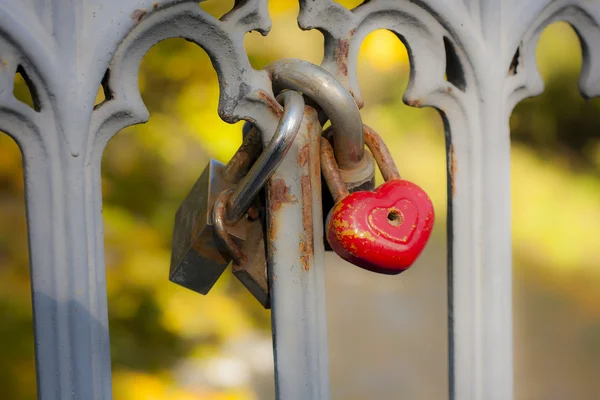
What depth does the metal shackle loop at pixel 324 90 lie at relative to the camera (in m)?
0.50

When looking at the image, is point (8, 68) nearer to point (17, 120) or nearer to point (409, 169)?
point (17, 120)

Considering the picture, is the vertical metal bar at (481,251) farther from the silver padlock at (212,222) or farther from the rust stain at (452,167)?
the silver padlock at (212,222)

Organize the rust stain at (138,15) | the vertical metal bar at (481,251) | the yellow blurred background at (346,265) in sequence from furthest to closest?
the yellow blurred background at (346,265) → the vertical metal bar at (481,251) → the rust stain at (138,15)

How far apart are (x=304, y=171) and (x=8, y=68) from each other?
0.21m

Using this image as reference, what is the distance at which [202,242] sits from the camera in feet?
1.79

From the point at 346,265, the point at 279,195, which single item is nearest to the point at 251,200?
the point at 279,195

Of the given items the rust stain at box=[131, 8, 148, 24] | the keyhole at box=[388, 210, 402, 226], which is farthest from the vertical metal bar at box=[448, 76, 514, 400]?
the rust stain at box=[131, 8, 148, 24]

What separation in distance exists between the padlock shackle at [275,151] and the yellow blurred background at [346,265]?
3.05 feet

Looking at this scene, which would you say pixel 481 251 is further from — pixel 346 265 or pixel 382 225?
pixel 346 265

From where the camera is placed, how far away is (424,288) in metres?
2.11

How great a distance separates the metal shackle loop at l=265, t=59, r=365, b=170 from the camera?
1.64 ft

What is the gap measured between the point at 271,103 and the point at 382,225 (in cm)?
12

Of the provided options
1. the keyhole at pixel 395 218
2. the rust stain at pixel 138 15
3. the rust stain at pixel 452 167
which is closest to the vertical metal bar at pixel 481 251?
the rust stain at pixel 452 167

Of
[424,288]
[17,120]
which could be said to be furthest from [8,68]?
[424,288]
